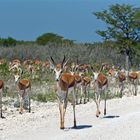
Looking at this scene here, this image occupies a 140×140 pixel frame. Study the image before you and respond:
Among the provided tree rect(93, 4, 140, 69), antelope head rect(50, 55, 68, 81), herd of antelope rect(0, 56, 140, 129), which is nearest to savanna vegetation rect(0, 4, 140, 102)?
tree rect(93, 4, 140, 69)

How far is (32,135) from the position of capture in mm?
16656

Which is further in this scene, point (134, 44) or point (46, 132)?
point (134, 44)

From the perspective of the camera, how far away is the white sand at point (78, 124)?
1602 centimetres

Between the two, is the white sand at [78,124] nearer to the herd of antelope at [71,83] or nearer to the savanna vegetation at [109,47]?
the herd of antelope at [71,83]

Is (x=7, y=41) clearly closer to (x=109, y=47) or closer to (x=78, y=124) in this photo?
(x=109, y=47)

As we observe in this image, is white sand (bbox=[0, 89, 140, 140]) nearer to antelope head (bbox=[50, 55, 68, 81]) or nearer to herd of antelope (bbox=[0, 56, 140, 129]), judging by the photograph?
herd of antelope (bbox=[0, 56, 140, 129])

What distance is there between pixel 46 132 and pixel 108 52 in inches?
1618

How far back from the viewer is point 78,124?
18.8 meters

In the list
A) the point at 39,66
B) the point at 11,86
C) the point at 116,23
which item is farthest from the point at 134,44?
the point at 11,86

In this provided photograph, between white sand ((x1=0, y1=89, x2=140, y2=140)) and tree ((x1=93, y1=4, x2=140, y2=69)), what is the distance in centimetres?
2845

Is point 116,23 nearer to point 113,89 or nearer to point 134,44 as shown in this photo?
point 134,44

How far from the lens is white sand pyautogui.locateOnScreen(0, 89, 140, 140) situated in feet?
52.5

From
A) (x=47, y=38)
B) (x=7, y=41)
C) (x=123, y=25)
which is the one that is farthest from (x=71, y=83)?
(x=47, y=38)

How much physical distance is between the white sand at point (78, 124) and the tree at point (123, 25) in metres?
28.4
